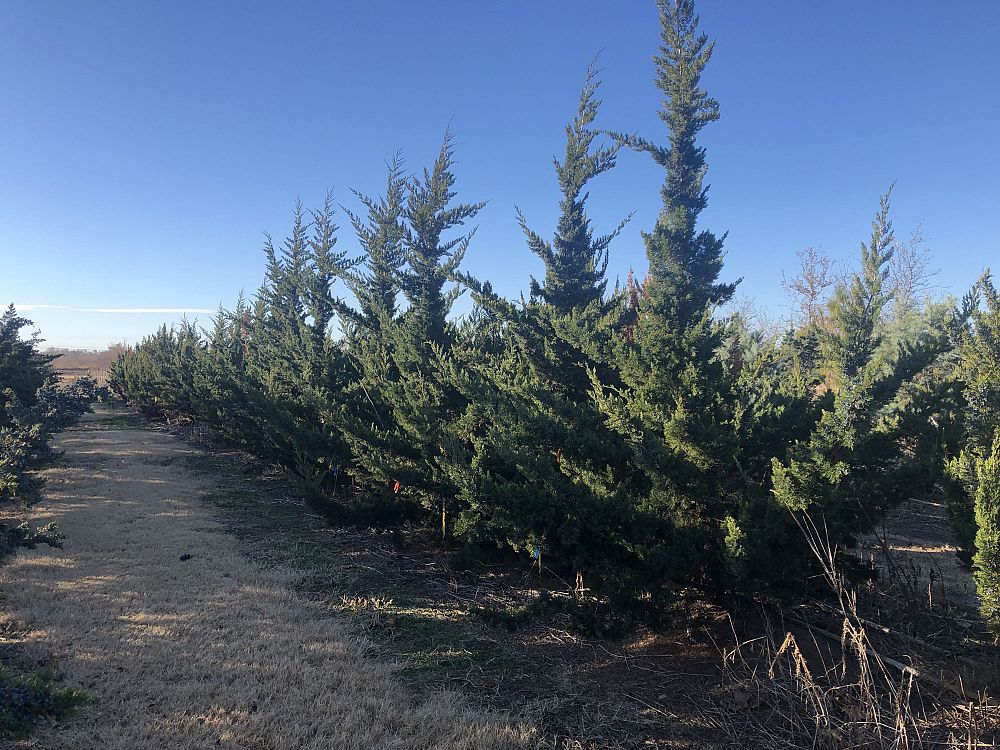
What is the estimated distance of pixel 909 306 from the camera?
108 ft

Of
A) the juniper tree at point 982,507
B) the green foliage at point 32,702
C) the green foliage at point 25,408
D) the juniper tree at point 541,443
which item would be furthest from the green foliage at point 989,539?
the green foliage at point 25,408

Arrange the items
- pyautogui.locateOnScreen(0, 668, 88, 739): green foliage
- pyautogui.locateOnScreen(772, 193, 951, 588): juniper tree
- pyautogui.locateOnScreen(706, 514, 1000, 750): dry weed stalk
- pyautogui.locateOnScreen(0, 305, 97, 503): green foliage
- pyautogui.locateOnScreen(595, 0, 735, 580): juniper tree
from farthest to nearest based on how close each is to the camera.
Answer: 1. pyautogui.locateOnScreen(0, 305, 97, 503): green foliage
2. pyautogui.locateOnScreen(595, 0, 735, 580): juniper tree
3. pyautogui.locateOnScreen(772, 193, 951, 588): juniper tree
4. pyautogui.locateOnScreen(706, 514, 1000, 750): dry weed stalk
5. pyautogui.locateOnScreen(0, 668, 88, 739): green foliage

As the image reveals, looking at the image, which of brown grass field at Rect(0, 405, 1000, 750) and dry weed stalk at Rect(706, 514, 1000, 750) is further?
brown grass field at Rect(0, 405, 1000, 750)

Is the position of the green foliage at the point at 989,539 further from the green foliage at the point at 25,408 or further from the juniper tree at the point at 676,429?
the green foliage at the point at 25,408

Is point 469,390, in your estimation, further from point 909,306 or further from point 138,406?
point 138,406

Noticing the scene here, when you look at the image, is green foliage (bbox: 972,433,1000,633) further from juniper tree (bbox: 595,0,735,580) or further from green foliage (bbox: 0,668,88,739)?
green foliage (bbox: 0,668,88,739)

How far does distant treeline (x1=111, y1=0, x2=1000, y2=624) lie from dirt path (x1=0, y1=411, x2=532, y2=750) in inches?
83.7

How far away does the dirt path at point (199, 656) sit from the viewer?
4.53 m

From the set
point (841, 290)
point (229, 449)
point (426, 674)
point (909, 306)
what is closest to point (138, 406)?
point (229, 449)

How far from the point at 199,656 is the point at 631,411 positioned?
5743 mm

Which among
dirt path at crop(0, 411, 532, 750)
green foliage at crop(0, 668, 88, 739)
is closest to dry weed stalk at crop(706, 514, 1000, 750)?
dirt path at crop(0, 411, 532, 750)

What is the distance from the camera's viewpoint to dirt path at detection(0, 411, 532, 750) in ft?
14.9

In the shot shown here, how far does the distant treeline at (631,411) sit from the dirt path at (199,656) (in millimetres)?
2127

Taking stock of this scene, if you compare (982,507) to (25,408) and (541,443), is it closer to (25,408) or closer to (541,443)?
(541,443)
